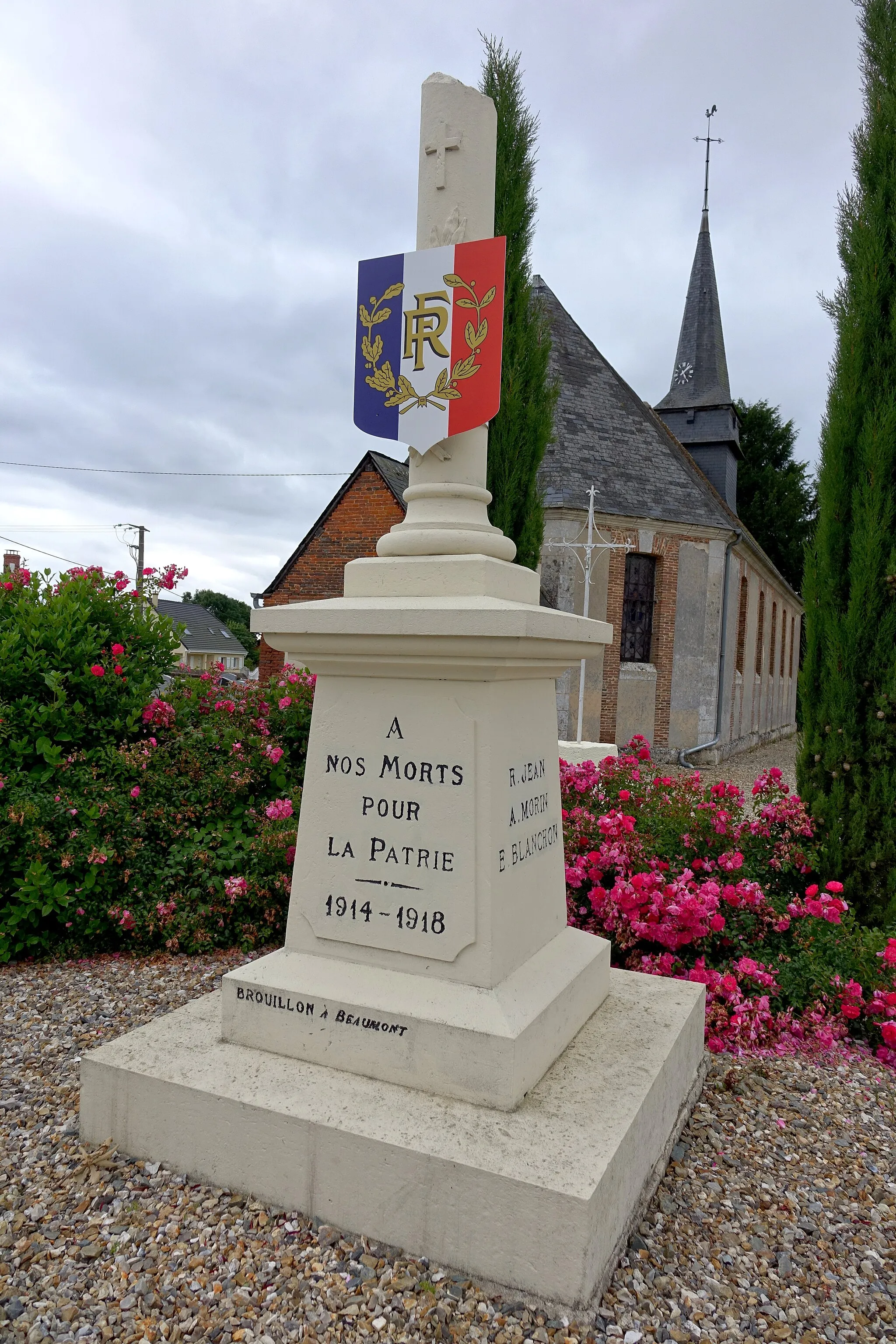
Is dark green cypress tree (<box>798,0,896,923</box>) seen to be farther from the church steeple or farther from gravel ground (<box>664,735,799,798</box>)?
the church steeple

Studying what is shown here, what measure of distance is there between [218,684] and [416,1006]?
11.7ft

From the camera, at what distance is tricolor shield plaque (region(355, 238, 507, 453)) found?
2.68 m

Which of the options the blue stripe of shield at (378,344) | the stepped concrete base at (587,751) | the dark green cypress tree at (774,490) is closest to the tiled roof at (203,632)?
the dark green cypress tree at (774,490)

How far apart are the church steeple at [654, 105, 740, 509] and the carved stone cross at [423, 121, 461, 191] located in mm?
21603

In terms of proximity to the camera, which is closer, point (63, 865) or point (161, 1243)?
point (161, 1243)

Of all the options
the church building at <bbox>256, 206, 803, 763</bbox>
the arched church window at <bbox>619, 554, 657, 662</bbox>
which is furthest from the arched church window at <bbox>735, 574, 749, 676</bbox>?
the arched church window at <bbox>619, 554, 657, 662</bbox>

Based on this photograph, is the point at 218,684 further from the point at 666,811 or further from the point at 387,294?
the point at 387,294

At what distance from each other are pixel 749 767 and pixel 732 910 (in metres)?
14.2

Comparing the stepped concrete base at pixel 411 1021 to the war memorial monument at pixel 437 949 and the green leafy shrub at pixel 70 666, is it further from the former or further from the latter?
the green leafy shrub at pixel 70 666

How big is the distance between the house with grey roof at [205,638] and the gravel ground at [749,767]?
36497mm

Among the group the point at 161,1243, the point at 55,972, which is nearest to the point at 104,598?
the point at 55,972

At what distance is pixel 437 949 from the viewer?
2.40 m

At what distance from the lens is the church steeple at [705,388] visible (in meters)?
23.0

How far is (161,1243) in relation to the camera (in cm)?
202
